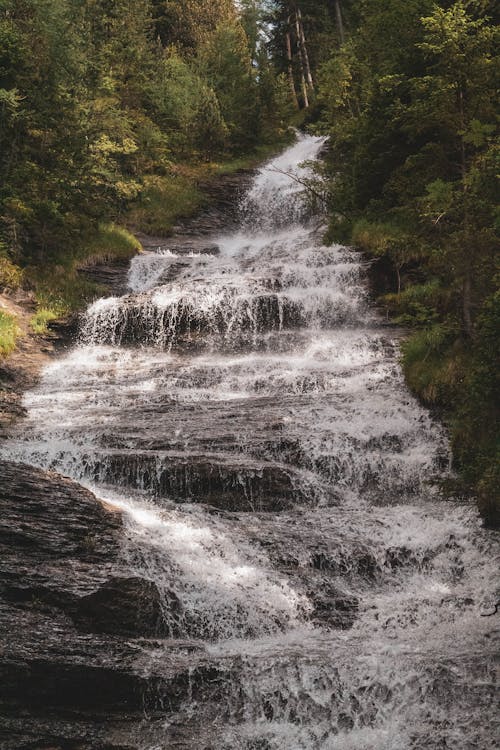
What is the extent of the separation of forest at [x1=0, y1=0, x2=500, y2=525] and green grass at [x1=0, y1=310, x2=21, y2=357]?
0.07 meters

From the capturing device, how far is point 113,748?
4891mm

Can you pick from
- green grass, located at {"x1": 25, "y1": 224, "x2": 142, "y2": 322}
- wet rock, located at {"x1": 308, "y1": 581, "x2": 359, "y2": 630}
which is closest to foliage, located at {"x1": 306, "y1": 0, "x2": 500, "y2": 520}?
wet rock, located at {"x1": 308, "y1": 581, "x2": 359, "y2": 630}

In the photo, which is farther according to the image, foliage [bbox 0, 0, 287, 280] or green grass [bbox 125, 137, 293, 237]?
green grass [bbox 125, 137, 293, 237]

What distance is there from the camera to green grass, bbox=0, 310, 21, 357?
15.2 meters

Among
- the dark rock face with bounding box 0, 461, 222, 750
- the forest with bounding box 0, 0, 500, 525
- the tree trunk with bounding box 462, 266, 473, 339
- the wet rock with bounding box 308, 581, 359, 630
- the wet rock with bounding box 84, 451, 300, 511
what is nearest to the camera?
the dark rock face with bounding box 0, 461, 222, 750

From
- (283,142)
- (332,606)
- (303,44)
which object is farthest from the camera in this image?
(303,44)

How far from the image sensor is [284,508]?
9.13 meters

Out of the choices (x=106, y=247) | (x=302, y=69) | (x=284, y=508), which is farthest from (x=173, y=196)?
(x=302, y=69)

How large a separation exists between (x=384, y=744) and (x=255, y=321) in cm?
1305

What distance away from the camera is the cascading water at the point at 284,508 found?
545 cm

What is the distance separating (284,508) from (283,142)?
108 ft

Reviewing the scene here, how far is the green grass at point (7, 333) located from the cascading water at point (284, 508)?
118 cm

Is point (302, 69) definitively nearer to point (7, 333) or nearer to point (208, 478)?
point (7, 333)

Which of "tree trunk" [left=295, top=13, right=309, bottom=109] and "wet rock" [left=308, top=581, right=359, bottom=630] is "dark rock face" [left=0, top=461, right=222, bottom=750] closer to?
"wet rock" [left=308, top=581, right=359, bottom=630]
